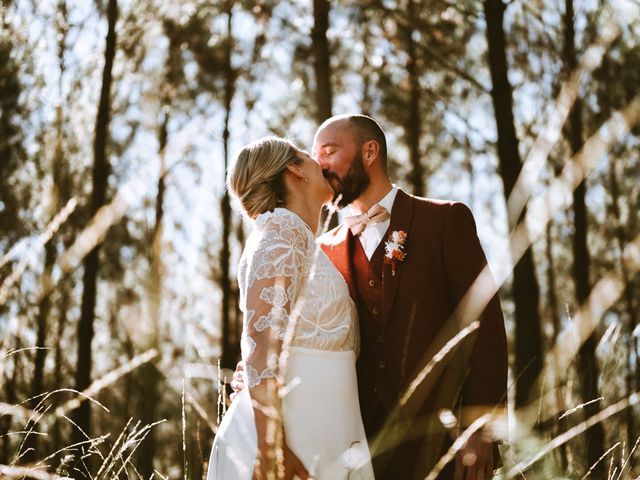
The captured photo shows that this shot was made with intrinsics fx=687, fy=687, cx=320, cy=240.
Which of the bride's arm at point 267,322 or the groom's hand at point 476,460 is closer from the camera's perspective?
the bride's arm at point 267,322

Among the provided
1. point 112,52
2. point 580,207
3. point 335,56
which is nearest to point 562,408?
point 580,207

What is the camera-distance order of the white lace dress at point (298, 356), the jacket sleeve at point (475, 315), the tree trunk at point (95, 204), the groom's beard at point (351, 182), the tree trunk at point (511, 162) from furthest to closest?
the tree trunk at point (95, 204), the tree trunk at point (511, 162), the groom's beard at point (351, 182), the jacket sleeve at point (475, 315), the white lace dress at point (298, 356)

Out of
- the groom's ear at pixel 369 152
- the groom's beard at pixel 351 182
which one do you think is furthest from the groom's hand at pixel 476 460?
the groom's ear at pixel 369 152

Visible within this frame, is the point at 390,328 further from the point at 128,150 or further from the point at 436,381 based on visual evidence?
the point at 128,150

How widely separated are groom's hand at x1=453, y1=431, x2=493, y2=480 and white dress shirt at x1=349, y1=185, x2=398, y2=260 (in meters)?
0.92

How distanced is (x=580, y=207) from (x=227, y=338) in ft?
19.7

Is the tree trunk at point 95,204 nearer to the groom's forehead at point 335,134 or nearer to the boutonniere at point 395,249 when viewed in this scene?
the groom's forehead at point 335,134

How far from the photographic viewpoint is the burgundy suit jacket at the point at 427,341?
2.71m

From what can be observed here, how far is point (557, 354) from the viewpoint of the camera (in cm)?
175

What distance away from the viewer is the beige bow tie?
10.1ft

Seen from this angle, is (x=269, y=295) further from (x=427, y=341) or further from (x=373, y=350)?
(x=427, y=341)

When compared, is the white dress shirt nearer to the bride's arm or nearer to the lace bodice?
the lace bodice

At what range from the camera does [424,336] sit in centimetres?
280

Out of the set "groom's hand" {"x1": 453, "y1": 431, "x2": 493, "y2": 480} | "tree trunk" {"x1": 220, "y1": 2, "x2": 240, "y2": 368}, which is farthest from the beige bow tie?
"tree trunk" {"x1": 220, "y1": 2, "x2": 240, "y2": 368}
